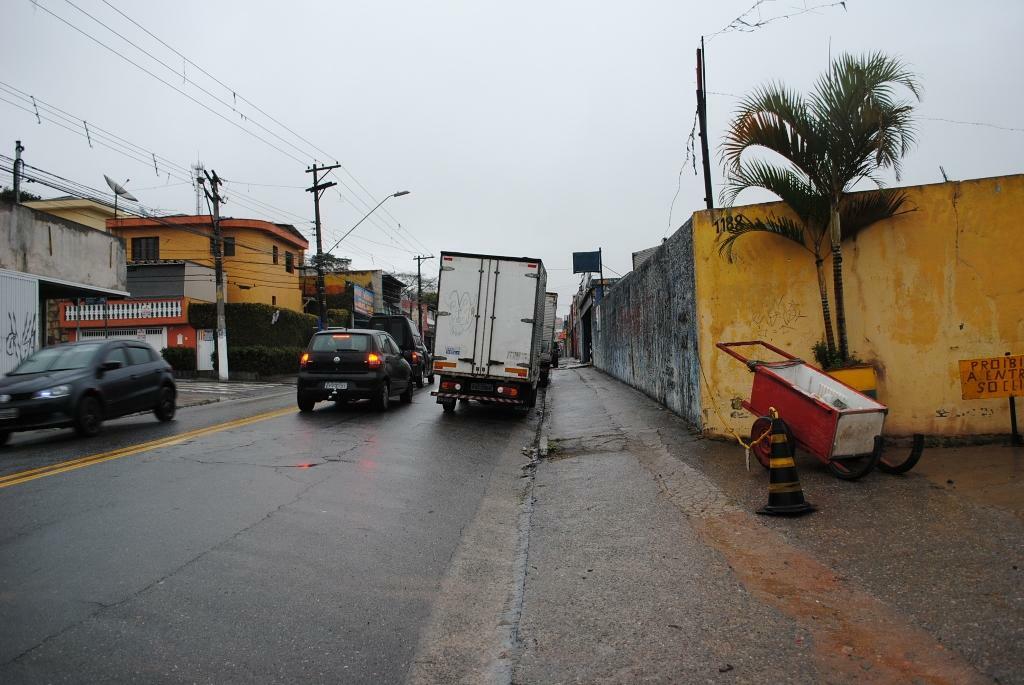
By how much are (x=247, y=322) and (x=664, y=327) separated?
26802 millimetres

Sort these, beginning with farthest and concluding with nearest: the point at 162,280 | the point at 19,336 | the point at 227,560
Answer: the point at 162,280, the point at 19,336, the point at 227,560

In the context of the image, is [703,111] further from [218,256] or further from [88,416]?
[218,256]

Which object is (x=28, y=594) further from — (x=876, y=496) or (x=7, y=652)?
(x=876, y=496)

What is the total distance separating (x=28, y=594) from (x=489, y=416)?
10.4 meters

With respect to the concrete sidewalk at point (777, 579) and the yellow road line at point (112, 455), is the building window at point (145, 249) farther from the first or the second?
the concrete sidewalk at point (777, 579)

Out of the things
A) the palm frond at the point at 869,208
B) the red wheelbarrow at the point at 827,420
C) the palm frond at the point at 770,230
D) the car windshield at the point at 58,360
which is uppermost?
the palm frond at the point at 869,208

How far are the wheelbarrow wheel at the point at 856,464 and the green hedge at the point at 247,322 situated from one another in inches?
1197

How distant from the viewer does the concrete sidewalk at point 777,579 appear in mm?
3234

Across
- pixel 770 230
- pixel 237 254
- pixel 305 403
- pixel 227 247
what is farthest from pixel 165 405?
pixel 227 247

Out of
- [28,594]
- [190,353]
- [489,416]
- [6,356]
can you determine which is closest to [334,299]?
[190,353]

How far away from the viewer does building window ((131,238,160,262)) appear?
4116 centimetres

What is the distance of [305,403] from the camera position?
14188 millimetres

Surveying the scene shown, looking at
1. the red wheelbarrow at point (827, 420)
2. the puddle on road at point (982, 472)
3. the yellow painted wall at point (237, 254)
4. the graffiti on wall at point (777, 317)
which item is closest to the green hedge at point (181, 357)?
the yellow painted wall at point (237, 254)

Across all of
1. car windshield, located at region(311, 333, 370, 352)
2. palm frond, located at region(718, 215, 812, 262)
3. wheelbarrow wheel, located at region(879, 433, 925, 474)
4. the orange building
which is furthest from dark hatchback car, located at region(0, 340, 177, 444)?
the orange building
